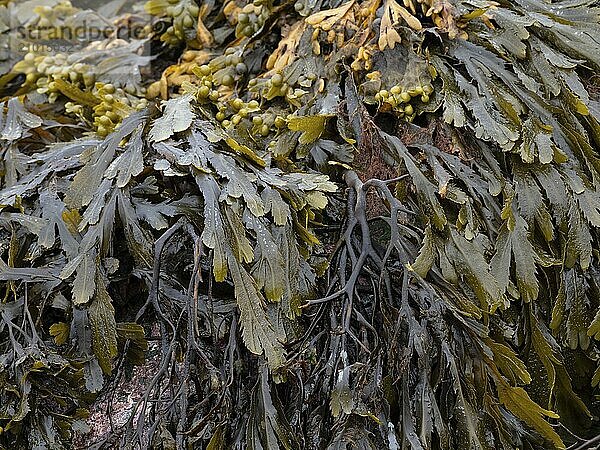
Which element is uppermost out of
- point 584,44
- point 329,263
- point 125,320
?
point 584,44

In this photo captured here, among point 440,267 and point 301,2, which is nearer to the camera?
point 440,267

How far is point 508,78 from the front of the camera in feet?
5.03

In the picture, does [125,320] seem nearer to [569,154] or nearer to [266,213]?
[266,213]

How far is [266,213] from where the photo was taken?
1.32m

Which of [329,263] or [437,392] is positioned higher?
[329,263]

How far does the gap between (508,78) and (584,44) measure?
0.74 feet

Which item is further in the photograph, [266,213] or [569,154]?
[569,154]

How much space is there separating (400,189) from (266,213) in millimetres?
337

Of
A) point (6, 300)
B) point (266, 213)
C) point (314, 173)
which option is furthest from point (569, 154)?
point (6, 300)

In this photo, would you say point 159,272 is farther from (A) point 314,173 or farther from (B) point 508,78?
(B) point 508,78

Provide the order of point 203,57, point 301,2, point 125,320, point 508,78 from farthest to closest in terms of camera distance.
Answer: point 203,57
point 301,2
point 508,78
point 125,320

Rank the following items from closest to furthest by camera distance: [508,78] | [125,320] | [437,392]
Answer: [437,392], [125,320], [508,78]

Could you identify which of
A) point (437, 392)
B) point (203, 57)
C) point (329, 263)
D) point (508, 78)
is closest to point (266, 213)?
point (329, 263)

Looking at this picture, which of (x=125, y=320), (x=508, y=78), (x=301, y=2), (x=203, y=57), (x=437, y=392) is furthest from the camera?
(x=203, y=57)
